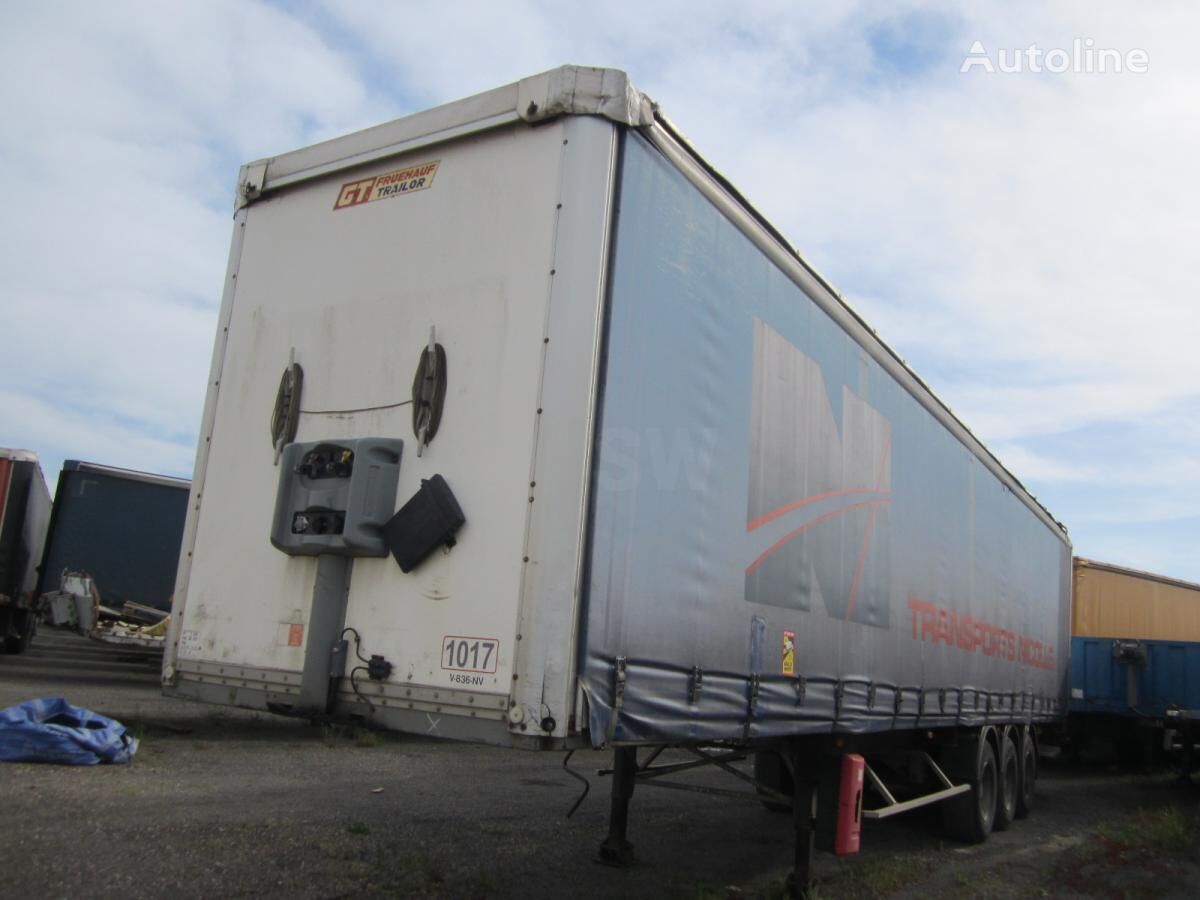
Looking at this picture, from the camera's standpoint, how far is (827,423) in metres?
6.60

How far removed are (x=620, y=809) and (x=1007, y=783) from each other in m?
5.80

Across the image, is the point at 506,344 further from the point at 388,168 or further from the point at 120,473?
the point at 120,473

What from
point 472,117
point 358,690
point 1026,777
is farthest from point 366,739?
point 472,117

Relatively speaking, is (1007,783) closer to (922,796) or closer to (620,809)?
(922,796)

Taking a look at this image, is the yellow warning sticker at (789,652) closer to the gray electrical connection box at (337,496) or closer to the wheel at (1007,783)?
the gray electrical connection box at (337,496)

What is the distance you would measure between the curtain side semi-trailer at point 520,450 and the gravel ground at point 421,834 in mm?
1183

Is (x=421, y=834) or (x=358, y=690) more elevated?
(x=358, y=690)

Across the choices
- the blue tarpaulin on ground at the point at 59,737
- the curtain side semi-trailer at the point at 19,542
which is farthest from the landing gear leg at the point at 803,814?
the curtain side semi-trailer at the point at 19,542

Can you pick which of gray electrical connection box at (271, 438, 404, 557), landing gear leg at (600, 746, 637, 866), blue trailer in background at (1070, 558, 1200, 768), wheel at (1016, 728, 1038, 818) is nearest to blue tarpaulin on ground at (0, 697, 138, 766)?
landing gear leg at (600, 746, 637, 866)

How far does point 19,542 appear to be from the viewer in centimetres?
1526

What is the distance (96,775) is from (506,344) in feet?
19.4

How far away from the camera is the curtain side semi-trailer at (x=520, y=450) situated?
162 inches

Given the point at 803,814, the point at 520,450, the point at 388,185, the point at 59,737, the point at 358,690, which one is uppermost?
the point at 388,185

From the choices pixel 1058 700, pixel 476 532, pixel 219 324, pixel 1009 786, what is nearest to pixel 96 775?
pixel 219 324
